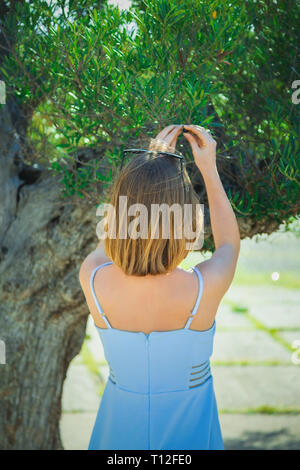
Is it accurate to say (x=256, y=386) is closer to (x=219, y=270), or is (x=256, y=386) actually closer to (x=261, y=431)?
(x=261, y=431)

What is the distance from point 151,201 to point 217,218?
12.7 inches

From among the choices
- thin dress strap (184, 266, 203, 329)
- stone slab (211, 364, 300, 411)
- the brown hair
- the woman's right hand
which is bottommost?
stone slab (211, 364, 300, 411)

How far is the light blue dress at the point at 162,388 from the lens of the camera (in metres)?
2.13

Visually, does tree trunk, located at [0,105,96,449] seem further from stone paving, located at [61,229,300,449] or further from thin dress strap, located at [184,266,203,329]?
thin dress strap, located at [184,266,203,329]

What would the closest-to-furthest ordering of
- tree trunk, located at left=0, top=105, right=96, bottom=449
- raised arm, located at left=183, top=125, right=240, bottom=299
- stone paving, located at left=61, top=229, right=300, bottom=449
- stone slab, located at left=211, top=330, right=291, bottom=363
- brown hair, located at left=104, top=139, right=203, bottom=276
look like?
brown hair, located at left=104, top=139, right=203, bottom=276, raised arm, located at left=183, top=125, right=240, bottom=299, tree trunk, located at left=0, top=105, right=96, bottom=449, stone paving, located at left=61, top=229, right=300, bottom=449, stone slab, located at left=211, top=330, right=291, bottom=363

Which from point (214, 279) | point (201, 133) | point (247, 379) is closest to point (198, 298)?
point (214, 279)

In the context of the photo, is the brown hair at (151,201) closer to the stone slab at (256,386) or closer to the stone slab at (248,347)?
the stone slab at (256,386)

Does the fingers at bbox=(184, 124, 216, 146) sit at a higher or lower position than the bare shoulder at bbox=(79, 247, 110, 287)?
higher

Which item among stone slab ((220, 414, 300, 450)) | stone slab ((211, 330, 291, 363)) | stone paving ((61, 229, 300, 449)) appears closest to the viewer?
stone slab ((220, 414, 300, 450))

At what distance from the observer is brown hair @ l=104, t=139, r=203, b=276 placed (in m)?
1.96

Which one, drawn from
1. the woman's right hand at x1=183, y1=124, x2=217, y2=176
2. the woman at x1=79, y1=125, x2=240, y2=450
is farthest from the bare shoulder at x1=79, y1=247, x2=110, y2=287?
the woman's right hand at x1=183, y1=124, x2=217, y2=176

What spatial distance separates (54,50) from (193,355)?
1.62 metres

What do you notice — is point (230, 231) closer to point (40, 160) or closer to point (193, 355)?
point (193, 355)

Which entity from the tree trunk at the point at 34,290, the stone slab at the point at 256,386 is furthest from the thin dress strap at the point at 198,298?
the stone slab at the point at 256,386
